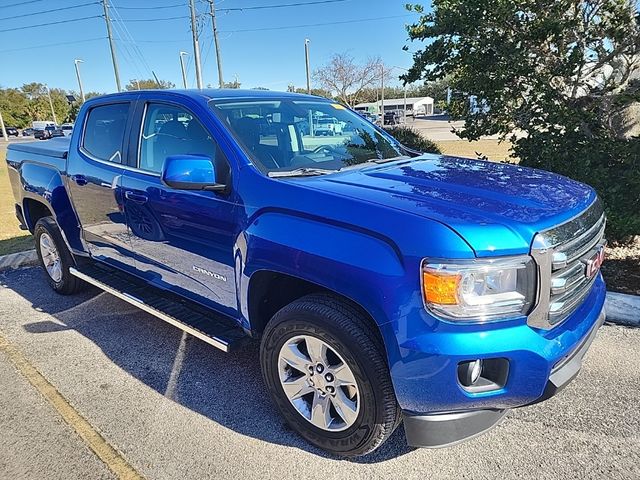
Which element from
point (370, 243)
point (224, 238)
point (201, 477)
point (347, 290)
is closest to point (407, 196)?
point (370, 243)

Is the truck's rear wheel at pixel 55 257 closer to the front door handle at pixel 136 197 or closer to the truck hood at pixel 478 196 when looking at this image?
the front door handle at pixel 136 197

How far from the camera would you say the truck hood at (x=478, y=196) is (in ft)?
6.66

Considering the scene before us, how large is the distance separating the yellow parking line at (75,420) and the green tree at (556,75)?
4.68m

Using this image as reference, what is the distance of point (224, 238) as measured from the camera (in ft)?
9.41

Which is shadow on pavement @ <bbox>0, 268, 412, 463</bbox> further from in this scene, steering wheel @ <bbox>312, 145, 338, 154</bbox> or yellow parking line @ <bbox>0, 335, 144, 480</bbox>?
steering wheel @ <bbox>312, 145, 338, 154</bbox>

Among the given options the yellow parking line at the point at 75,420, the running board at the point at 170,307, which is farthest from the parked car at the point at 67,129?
the yellow parking line at the point at 75,420

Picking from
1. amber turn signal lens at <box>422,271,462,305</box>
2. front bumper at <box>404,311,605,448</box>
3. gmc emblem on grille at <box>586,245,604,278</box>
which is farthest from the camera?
gmc emblem on grille at <box>586,245,604,278</box>

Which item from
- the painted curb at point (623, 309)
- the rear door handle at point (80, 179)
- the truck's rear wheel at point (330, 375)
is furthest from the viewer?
the rear door handle at point (80, 179)

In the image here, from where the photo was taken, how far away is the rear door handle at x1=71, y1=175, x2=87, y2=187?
4.10 m

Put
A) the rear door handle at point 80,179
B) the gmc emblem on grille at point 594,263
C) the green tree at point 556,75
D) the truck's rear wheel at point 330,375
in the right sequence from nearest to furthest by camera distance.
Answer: the truck's rear wheel at point 330,375, the gmc emblem on grille at point 594,263, the rear door handle at point 80,179, the green tree at point 556,75

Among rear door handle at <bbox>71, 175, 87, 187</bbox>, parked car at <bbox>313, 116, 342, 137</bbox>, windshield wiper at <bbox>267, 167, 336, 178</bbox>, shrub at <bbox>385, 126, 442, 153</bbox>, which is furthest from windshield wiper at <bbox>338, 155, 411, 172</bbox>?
shrub at <bbox>385, 126, 442, 153</bbox>

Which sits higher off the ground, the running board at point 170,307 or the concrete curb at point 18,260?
the running board at point 170,307

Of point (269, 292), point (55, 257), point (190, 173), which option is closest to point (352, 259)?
point (269, 292)

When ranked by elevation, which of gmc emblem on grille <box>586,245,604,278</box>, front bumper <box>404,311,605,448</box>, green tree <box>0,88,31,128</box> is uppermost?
green tree <box>0,88,31,128</box>
